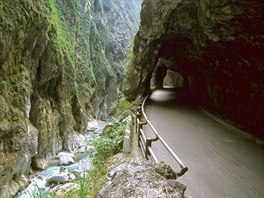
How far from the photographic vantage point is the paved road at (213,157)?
23.4 feet

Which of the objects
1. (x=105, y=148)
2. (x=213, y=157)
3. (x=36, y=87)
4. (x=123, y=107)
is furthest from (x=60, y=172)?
(x=213, y=157)

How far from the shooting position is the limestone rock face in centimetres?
406

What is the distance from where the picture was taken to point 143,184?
14.1 ft

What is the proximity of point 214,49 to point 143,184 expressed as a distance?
38.2 feet

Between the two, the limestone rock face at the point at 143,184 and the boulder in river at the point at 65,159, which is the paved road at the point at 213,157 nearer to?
the limestone rock face at the point at 143,184

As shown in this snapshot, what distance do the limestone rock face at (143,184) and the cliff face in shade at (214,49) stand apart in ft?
19.5

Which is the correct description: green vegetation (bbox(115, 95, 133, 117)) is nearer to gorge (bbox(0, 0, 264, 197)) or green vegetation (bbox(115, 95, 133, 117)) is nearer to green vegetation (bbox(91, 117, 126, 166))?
gorge (bbox(0, 0, 264, 197))

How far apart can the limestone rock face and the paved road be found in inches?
85.6

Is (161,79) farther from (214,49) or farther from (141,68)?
(214,49)

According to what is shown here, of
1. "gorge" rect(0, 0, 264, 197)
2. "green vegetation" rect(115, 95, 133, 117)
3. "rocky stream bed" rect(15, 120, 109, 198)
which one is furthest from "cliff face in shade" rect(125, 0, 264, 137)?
"rocky stream bed" rect(15, 120, 109, 198)

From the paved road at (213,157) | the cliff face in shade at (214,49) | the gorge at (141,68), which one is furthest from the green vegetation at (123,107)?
the paved road at (213,157)

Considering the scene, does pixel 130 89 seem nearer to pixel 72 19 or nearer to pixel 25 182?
pixel 25 182

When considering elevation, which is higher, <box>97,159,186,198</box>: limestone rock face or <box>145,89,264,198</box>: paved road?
<box>97,159,186,198</box>: limestone rock face

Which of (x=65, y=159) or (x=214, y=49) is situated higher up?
(x=214, y=49)
